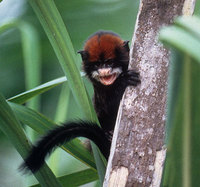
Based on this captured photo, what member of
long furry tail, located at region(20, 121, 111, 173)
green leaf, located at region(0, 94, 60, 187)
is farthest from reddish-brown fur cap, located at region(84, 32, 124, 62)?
green leaf, located at region(0, 94, 60, 187)

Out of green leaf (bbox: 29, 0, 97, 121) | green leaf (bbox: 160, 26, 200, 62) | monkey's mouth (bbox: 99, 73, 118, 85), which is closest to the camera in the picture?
green leaf (bbox: 160, 26, 200, 62)

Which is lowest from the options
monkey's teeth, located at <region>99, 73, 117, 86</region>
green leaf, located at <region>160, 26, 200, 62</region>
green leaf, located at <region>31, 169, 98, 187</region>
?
green leaf, located at <region>31, 169, 98, 187</region>

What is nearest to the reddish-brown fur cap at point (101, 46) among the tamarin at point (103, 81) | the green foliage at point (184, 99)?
the tamarin at point (103, 81)

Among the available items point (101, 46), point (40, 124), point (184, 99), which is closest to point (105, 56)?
point (101, 46)

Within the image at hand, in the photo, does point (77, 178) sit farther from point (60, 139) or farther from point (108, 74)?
point (108, 74)

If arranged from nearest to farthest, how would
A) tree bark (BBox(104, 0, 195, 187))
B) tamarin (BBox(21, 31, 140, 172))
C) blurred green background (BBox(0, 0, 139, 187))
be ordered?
1. tree bark (BBox(104, 0, 195, 187))
2. tamarin (BBox(21, 31, 140, 172))
3. blurred green background (BBox(0, 0, 139, 187))

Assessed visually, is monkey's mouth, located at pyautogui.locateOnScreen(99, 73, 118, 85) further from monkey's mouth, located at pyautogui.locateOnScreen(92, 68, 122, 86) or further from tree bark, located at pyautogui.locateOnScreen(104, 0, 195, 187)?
tree bark, located at pyautogui.locateOnScreen(104, 0, 195, 187)

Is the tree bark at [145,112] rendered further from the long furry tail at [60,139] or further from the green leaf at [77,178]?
the green leaf at [77,178]

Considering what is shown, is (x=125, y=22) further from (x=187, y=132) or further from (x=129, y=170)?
(x=187, y=132)
